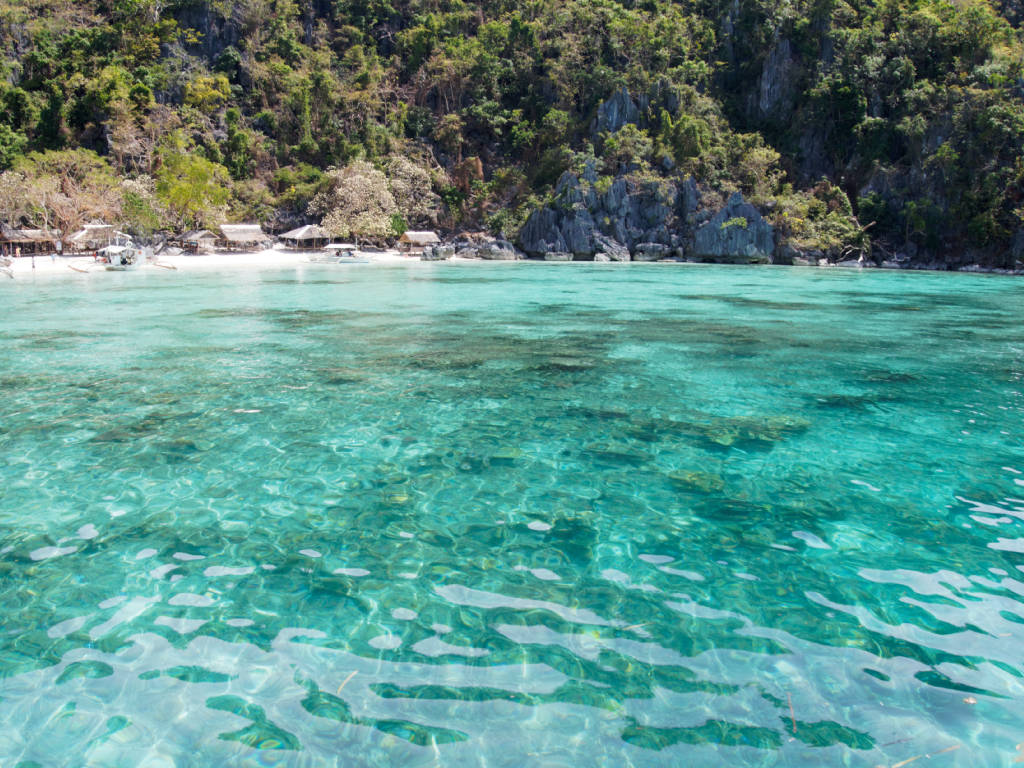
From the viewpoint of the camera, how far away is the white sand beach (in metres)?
33.1

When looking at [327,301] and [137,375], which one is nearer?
[137,375]

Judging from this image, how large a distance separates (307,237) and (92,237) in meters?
14.6

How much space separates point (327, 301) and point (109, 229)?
2953 centimetres

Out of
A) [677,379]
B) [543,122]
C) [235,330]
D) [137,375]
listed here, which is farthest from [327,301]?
[543,122]

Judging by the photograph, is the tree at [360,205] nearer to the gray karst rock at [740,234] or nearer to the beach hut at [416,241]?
the beach hut at [416,241]

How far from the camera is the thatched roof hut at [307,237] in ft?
164

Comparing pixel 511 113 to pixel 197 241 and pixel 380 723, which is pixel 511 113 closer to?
pixel 197 241

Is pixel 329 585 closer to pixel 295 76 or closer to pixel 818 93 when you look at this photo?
pixel 818 93

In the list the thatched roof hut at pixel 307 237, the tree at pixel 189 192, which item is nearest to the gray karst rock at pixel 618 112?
the thatched roof hut at pixel 307 237

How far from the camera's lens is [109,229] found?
137 feet

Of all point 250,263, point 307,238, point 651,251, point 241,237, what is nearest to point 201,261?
point 250,263

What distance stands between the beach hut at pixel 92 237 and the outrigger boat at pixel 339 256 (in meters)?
12.8

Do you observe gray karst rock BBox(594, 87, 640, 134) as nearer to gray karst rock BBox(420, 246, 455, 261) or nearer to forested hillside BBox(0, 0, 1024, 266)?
forested hillside BBox(0, 0, 1024, 266)

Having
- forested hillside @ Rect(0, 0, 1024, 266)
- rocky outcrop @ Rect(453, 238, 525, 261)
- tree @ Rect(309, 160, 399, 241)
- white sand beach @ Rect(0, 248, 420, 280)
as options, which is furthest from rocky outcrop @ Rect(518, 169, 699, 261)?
tree @ Rect(309, 160, 399, 241)
